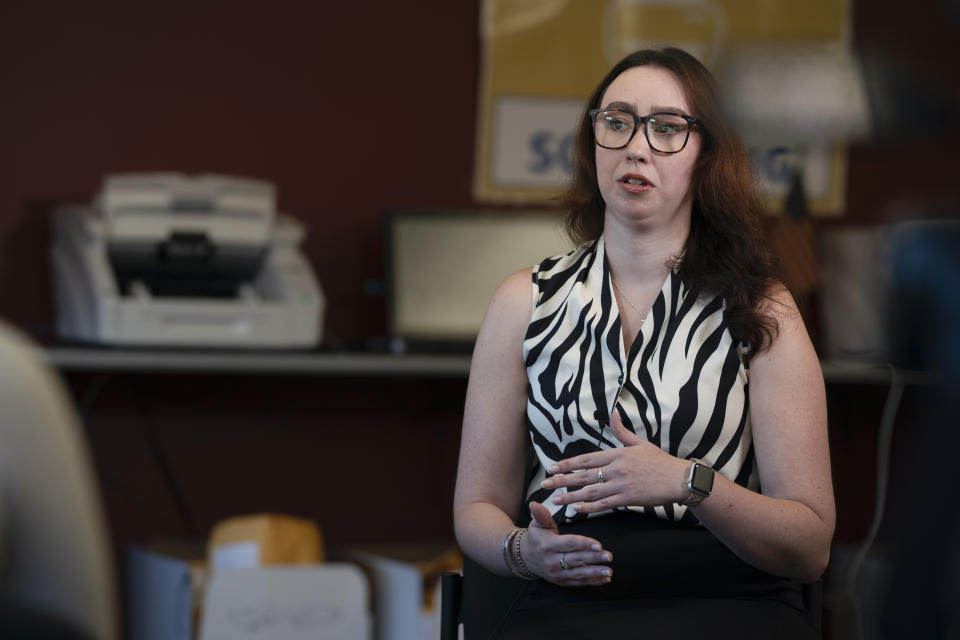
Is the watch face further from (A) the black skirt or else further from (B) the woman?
(A) the black skirt

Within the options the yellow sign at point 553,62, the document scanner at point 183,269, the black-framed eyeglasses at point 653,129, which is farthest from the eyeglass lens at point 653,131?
→ the yellow sign at point 553,62

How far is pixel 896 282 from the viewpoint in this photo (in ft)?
1.93

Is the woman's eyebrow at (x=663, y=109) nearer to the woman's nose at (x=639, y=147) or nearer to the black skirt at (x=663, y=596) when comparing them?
the woman's nose at (x=639, y=147)

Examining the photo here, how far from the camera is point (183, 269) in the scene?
9.77 ft

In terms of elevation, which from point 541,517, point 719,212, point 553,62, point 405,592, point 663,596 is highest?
point 553,62

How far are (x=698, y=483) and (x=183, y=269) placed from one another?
1.84 metres

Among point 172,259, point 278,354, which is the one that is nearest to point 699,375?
point 278,354

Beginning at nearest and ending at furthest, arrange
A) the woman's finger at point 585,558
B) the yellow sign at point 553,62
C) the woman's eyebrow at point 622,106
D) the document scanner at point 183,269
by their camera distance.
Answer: the woman's finger at point 585,558
the woman's eyebrow at point 622,106
the document scanner at point 183,269
the yellow sign at point 553,62

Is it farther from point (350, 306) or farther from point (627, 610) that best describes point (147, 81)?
point (627, 610)

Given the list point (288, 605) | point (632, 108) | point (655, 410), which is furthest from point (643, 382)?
point (288, 605)

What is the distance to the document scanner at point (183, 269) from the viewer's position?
9.38 ft

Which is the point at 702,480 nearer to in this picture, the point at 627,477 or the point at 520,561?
the point at 627,477

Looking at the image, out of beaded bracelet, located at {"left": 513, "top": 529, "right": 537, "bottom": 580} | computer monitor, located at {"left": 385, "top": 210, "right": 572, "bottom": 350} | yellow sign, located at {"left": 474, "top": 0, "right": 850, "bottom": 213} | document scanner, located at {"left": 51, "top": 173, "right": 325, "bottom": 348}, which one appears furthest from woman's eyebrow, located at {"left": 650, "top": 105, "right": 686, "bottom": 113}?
yellow sign, located at {"left": 474, "top": 0, "right": 850, "bottom": 213}

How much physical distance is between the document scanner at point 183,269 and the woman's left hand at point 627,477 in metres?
1.62
